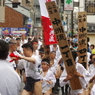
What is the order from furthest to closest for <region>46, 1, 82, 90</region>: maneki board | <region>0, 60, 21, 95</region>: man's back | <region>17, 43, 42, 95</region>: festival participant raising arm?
1. <region>17, 43, 42, 95</region>: festival participant raising arm
2. <region>46, 1, 82, 90</region>: maneki board
3. <region>0, 60, 21, 95</region>: man's back

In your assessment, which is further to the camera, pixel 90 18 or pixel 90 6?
pixel 90 6

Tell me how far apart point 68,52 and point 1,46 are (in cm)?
260

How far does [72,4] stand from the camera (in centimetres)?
3023

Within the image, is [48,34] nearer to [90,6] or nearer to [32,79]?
[32,79]

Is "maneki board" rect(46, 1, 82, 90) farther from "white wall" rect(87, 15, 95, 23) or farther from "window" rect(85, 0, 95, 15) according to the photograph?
"window" rect(85, 0, 95, 15)

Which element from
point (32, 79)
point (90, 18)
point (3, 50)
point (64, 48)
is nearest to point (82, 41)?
point (32, 79)

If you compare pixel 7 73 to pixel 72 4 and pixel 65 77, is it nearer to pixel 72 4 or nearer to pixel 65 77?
pixel 65 77

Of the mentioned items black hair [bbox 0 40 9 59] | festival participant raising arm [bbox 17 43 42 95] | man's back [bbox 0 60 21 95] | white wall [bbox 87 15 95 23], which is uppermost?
white wall [bbox 87 15 95 23]

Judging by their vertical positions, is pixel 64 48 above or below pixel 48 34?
below

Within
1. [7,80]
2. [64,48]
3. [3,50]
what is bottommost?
[7,80]

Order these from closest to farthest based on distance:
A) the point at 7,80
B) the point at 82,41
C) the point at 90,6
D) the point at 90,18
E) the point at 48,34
Result: 1. the point at 7,80
2. the point at 82,41
3. the point at 48,34
4. the point at 90,18
5. the point at 90,6

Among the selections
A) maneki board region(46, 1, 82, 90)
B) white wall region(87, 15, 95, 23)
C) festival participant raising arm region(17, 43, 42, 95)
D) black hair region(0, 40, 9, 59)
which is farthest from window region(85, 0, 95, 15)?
black hair region(0, 40, 9, 59)

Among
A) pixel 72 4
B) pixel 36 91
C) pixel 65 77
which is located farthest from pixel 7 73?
pixel 72 4

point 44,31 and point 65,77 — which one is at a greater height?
point 44,31
